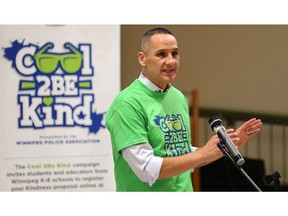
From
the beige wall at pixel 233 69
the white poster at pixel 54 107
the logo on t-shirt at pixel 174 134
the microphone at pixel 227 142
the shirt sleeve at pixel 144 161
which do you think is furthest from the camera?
the beige wall at pixel 233 69

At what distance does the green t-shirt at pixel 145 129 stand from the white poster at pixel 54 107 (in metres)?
1.79

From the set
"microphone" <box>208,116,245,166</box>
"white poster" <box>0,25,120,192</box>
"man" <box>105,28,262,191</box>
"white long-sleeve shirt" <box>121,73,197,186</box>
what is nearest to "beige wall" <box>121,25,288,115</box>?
"white poster" <box>0,25,120,192</box>

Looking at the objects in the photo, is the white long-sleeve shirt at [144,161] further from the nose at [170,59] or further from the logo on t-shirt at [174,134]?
the nose at [170,59]

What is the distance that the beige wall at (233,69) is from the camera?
6.36m

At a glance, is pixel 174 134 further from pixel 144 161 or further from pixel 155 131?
pixel 144 161

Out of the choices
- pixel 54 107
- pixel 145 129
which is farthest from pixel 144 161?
pixel 54 107

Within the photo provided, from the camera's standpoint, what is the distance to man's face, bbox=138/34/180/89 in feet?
9.46

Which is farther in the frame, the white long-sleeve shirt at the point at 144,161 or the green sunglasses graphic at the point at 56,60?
the green sunglasses graphic at the point at 56,60

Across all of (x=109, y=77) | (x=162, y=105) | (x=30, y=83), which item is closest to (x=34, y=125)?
(x=30, y=83)

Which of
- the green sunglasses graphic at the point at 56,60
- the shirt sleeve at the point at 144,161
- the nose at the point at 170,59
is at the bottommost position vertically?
the shirt sleeve at the point at 144,161

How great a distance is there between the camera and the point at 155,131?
2.82 m

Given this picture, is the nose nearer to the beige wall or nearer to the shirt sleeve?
the shirt sleeve

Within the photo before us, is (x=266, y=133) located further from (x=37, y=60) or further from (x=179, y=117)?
(x=179, y=117)

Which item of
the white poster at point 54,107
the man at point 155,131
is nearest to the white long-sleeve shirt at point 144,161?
the man at point 155,131
